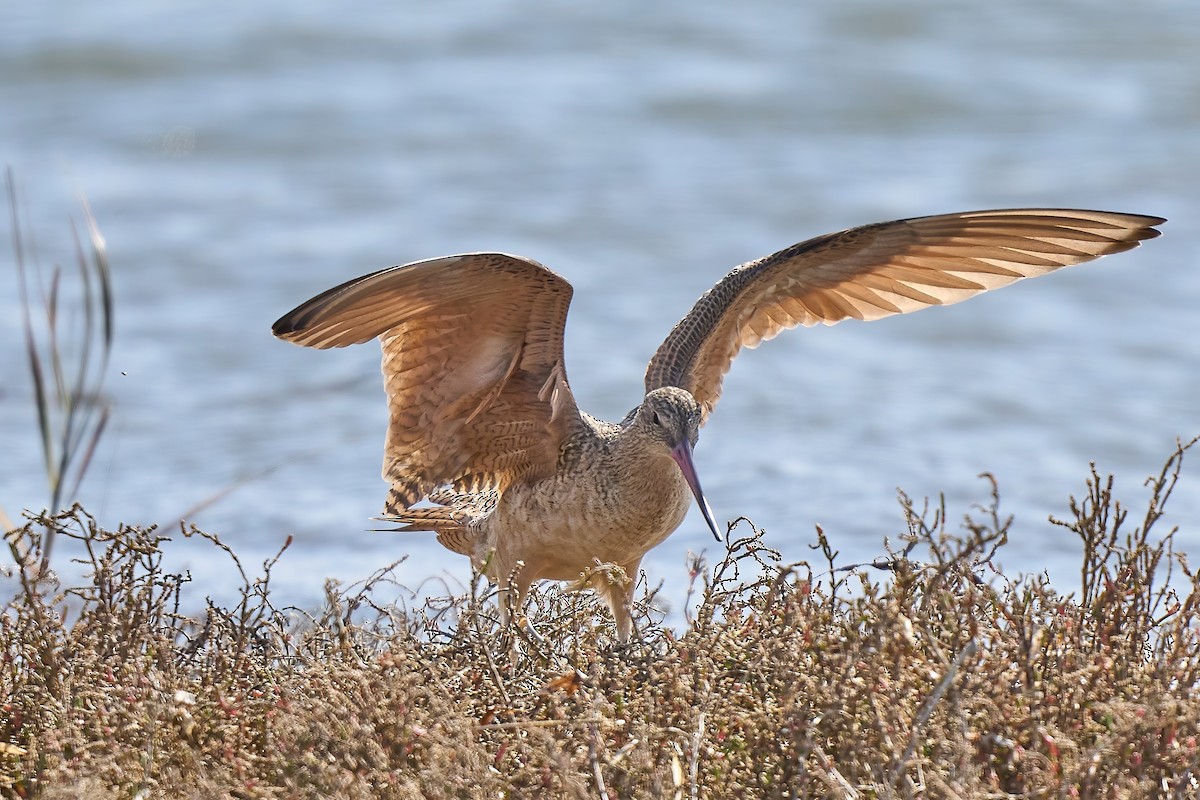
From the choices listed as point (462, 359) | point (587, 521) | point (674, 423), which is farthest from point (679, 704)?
point (462, 359)

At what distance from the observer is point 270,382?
9555mm

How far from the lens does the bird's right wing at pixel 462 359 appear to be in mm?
4930

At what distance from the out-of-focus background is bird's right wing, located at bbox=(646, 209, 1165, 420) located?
1302 millimetres

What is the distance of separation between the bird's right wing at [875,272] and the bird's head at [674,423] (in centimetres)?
50

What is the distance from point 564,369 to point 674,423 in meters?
0.49

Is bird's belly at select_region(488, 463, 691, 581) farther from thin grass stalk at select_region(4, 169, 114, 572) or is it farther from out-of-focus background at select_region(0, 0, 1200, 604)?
thin grass stalk at select_region(4, 169, 114, 572)

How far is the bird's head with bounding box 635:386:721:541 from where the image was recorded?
520 centimetres

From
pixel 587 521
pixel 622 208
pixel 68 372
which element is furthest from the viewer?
pixel 622 208

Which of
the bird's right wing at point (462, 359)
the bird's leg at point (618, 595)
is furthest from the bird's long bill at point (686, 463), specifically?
the bird's right wing at point (462, 359)

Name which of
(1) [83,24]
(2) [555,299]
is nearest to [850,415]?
(2) [555,299]

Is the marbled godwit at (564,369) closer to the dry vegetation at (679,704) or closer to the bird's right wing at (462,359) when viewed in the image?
the bird's right wing at (462,359)

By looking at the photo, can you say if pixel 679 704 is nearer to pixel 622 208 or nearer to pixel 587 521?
pixel 587 521

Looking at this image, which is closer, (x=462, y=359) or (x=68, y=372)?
(x=462, y=359)

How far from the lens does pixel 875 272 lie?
5.96 metres
